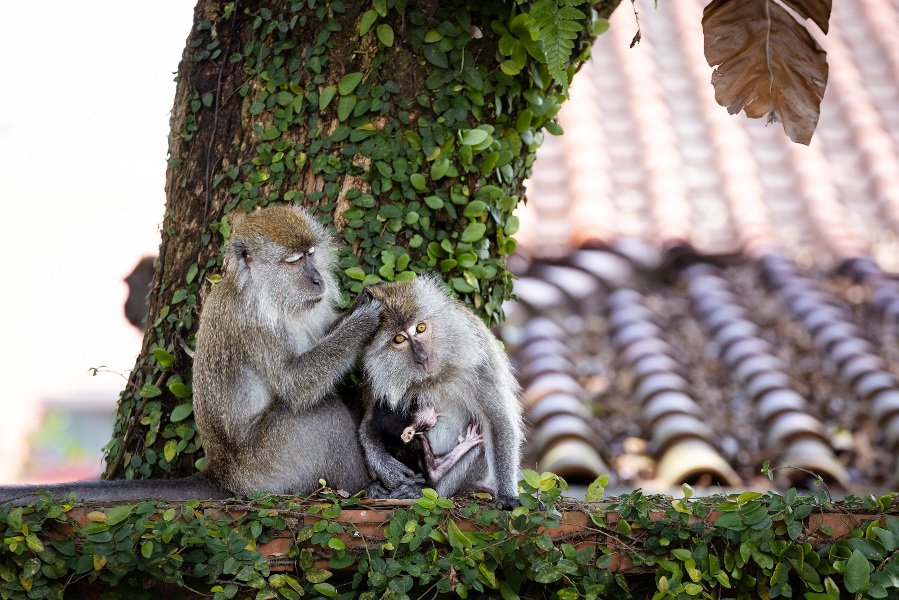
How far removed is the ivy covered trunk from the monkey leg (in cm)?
67

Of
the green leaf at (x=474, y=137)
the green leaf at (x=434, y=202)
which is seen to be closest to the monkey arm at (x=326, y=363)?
the green leaf at (x=434, y=202)

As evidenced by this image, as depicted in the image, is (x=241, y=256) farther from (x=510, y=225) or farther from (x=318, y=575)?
(x=318, y=575)

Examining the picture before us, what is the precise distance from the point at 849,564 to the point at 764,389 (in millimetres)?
2867

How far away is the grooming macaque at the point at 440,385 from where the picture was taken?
3.69 m

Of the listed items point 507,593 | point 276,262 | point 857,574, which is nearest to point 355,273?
point 276,262

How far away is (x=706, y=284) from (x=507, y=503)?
3.60 m

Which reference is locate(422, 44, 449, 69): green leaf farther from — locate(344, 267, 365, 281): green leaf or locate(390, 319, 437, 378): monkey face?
locate(390, 319, 437, 378): monkey face

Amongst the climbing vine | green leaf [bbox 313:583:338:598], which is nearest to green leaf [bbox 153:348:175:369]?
the climbing vine

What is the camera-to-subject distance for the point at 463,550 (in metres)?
2.93

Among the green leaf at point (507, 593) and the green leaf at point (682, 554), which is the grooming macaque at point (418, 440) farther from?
the green leaf at point (682, 554)

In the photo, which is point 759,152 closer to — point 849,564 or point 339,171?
point 339,171

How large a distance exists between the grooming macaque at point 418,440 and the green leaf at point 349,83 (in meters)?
1.33

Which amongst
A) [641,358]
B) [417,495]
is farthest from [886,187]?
[417,495]

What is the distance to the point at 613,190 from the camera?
23.9ft
